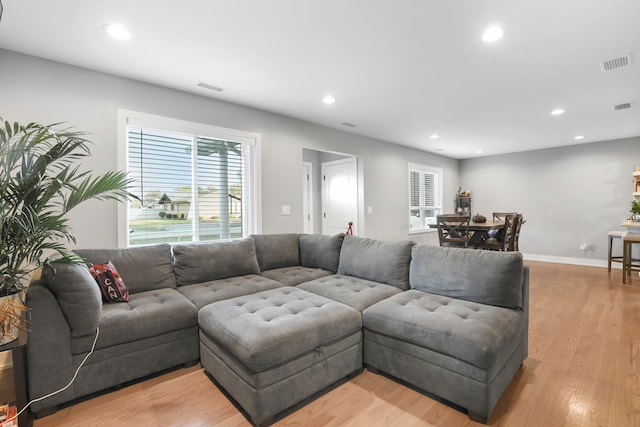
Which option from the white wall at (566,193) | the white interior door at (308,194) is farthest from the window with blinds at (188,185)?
the white wall at (566,193)

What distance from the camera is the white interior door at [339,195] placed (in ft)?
17.9

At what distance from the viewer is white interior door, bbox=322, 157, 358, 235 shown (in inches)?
215

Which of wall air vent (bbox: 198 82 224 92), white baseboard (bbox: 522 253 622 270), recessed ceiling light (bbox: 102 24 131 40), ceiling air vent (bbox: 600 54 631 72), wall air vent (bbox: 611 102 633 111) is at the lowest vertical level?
white baseboard (bbox: 522 253 622 270)

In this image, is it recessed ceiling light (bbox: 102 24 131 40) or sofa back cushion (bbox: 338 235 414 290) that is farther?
sofa back cushion (bbox: 338 235 414 290)

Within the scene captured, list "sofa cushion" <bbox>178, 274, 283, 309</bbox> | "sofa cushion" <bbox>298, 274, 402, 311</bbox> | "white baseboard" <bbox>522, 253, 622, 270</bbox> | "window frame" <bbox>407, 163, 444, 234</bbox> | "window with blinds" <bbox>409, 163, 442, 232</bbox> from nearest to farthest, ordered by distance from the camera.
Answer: "sofa cushion" <bbox>298, 274, 402, 311</bbox> → "sofa cushion" <bbox>178, 274, 283, 309</bbox> → "white baseboard" <bbox>522, 253, 622, 270</bbox> → "window frame" <bbox>407, 163, 444, 234</bbox> → "window with blinds" <bbox>409, 163, 442, 232</bbox>

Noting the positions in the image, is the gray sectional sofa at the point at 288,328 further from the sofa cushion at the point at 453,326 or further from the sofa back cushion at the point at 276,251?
the sofa back cushion at the point at 276,251

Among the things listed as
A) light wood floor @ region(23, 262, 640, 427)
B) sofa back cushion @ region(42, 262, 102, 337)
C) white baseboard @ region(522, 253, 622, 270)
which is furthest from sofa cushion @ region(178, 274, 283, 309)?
white baseboard @ region(522, 253, 622, 270)

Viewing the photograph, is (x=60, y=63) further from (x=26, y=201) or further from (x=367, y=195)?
(x=367, y=195)

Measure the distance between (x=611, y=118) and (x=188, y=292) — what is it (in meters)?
5.96

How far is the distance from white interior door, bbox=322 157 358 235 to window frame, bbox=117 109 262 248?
2.10 meters

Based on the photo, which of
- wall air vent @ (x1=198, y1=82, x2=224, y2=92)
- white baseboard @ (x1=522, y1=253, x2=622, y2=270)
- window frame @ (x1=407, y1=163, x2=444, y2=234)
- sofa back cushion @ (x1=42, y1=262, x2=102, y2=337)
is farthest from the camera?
window frame @ (x1=407, y1=163, x2=444, y2=234)

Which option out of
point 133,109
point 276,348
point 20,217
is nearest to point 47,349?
point 20,217

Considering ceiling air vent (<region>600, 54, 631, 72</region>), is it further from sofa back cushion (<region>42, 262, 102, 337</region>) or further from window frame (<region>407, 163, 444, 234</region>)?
sofa back cushion (<region>42, 262, 102, 337</region>)

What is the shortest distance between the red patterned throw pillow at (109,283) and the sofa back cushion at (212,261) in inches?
21.0
